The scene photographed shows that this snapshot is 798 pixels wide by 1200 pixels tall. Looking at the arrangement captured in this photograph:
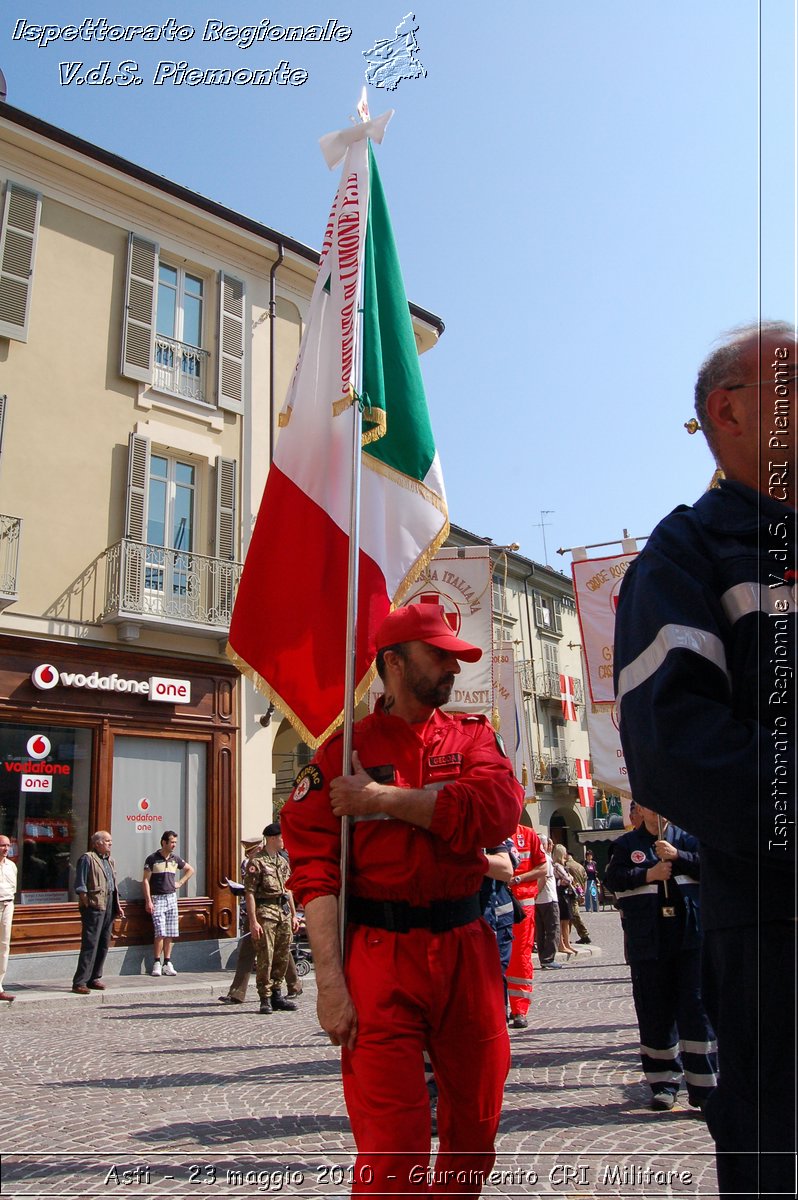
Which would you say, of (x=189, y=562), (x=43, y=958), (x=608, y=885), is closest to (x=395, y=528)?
(x=608, y=885)

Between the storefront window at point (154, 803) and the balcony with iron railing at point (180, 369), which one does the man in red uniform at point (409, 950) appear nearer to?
the storefront window at point (154, 803)

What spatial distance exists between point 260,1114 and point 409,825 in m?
3.87

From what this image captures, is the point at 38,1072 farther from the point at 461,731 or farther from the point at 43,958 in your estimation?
the point at 43,958

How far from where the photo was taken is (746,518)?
6.35ft

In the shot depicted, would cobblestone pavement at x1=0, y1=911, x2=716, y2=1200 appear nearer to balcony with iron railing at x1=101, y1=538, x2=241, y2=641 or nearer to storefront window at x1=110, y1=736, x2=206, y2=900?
storefront window at x1=110, y1=736, x2=206, y2=900

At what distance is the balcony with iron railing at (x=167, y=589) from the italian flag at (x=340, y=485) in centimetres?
1269

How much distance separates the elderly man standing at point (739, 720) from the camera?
1.63 metres

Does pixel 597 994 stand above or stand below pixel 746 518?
below

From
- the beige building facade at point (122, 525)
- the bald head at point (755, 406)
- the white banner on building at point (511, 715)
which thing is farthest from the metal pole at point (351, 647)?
the beige building facade at point (122, 525)

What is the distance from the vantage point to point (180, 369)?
19000mm

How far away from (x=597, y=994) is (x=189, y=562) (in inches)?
411

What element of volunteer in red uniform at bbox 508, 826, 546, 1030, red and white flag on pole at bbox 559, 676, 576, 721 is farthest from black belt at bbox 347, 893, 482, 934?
red and white flag on pole at bbox 559, 676, 576, 721

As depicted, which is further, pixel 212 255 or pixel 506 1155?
pixel 212 255

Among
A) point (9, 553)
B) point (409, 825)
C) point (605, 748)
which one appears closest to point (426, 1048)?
point (409, 825)
